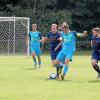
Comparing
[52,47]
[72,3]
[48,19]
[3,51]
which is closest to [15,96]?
[52,47]

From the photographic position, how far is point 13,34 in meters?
37.1

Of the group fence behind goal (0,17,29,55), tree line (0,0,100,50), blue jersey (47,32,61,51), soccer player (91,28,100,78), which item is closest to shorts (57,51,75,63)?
soccer player (91,28,100,78)

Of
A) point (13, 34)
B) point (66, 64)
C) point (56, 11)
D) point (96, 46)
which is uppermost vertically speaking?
point (56, 11)

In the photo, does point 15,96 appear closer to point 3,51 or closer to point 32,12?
point 3,51

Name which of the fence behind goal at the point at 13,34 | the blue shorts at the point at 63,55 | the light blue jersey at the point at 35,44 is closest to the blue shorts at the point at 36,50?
the light blue jersey at the point at 35,44

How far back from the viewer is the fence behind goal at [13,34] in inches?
1457

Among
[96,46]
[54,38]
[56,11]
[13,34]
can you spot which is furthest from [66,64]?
[56,11]

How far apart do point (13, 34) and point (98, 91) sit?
24039mm

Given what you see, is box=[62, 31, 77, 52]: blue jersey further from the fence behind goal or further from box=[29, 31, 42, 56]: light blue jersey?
the fence behind goal

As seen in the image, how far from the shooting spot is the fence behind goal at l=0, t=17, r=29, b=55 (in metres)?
37.0

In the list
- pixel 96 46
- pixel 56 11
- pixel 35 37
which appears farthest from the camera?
pixel 56 11

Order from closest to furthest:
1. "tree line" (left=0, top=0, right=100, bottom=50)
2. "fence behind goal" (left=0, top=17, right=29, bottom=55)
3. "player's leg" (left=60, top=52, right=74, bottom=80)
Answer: "player's leg" (left=60, top=52, right=74, bottom=80)
"fence behind goal" (left=0, top=17, right=29, bottom=55)
"tree line" (left=0, top=0, right=100, bottom=50)

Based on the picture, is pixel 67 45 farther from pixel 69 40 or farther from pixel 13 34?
pixel 13 34

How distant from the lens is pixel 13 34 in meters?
37.1
